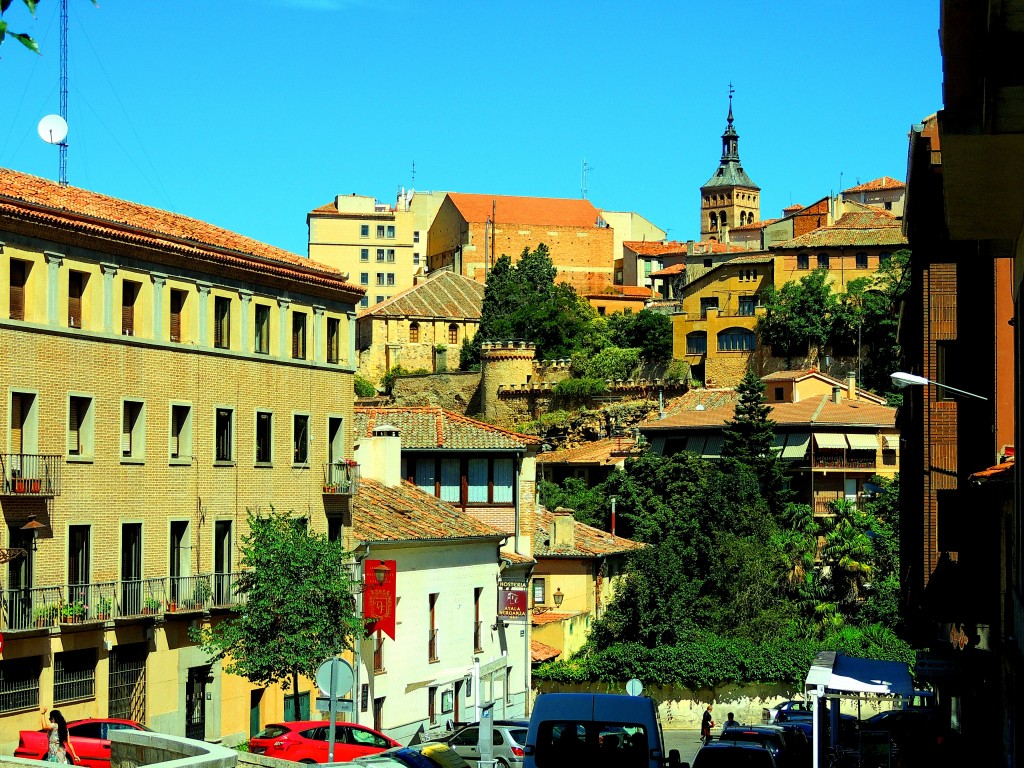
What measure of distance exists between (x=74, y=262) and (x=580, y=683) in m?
31.1

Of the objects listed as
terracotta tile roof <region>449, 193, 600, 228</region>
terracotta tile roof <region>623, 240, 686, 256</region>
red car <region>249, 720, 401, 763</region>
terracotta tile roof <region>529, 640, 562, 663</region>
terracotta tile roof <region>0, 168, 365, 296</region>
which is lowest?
terracotta tile roof <region>529, 640, 562, 663</region>

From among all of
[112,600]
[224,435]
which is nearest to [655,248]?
[224,435]

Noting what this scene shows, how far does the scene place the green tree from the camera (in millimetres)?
35156

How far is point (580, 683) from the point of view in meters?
59.8

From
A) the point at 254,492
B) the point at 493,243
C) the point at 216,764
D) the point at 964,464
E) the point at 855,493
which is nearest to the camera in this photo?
the point at 216,764

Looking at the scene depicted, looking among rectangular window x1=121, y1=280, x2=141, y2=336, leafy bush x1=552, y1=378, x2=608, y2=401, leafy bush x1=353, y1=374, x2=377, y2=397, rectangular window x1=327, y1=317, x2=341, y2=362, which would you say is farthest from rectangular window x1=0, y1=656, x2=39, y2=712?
leafy bush x1=353, y1=374, x2=377, y2=397

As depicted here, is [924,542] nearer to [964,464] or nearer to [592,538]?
[964,464]

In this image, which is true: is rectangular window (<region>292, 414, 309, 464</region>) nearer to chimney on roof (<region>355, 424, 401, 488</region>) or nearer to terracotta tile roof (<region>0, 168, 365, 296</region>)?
terracotta tile roof (<region>0, 168, 365, 296</region>)

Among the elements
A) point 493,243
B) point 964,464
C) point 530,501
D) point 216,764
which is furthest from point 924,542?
point 493,243

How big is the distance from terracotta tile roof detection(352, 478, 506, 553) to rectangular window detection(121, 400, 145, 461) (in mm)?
7816

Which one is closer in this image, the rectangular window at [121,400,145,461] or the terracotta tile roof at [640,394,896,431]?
the rectangular window at [121,400,145,461]

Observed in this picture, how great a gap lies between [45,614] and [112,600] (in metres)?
2.01

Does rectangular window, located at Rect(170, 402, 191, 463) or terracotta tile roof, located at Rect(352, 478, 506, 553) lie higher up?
rectangular window, located at Rect(170, 402, 191, 463)

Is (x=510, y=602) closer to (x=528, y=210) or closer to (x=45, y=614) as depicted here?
(x=45, y=614)
